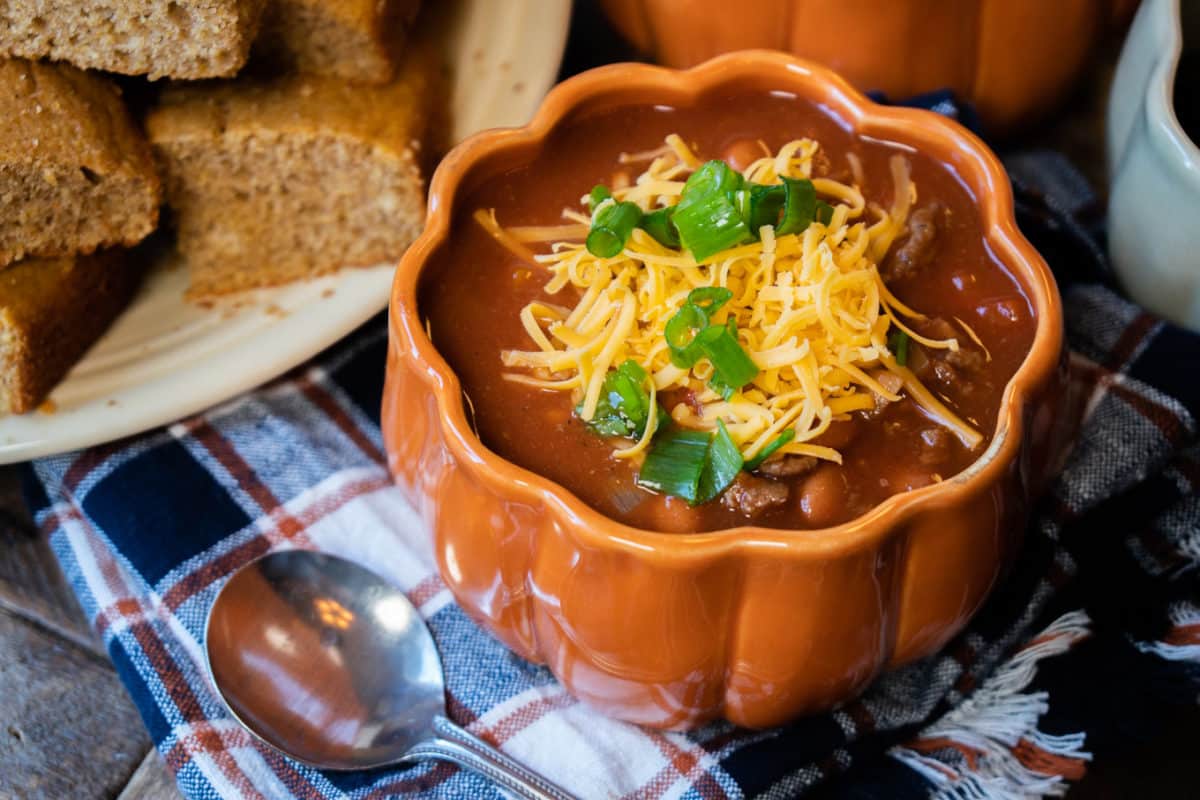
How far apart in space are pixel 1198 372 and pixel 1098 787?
60cm

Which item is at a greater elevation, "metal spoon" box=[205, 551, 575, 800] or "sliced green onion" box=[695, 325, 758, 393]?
"sliced green onion" box=[695, 325, 758, 393]

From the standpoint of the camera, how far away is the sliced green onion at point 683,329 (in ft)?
4.64

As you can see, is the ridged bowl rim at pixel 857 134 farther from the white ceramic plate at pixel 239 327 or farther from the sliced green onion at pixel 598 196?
the white ceramic plate at pixel 239 327

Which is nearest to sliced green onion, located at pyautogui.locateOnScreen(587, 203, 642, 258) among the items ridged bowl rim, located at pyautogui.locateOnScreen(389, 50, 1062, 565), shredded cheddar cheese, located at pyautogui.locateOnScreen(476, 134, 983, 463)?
shredded cheddar cheese, located at pyautogui.locateOnScreen(476, 134, 983, 463)

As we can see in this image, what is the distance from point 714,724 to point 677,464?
1.43 feet

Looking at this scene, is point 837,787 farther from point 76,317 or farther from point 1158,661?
point 76,317

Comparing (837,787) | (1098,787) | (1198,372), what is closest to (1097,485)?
(1198,372)

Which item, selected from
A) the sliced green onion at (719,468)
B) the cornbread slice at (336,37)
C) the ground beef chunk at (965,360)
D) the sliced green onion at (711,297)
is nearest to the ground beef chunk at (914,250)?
the ground beef chunk at (965,360)

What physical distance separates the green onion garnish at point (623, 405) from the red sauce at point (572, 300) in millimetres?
21

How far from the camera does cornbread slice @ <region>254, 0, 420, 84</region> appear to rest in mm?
1931

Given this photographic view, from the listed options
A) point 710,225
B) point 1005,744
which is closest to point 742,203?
point 710,225

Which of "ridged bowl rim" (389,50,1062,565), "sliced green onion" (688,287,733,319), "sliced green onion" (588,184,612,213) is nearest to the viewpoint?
"ridged bowl rim" (389,50,1062,565)

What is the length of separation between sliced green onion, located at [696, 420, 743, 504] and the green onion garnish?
9cm

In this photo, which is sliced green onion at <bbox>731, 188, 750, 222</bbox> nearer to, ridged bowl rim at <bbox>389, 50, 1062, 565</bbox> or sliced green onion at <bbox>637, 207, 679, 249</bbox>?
sliced green onion at <bbox>637, 207, 679, 249</bbox>
